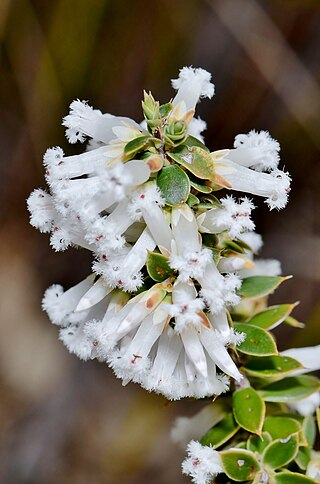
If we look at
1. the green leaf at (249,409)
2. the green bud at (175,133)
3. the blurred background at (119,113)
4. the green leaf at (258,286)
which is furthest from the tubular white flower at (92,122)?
the blurred background at (119,113)

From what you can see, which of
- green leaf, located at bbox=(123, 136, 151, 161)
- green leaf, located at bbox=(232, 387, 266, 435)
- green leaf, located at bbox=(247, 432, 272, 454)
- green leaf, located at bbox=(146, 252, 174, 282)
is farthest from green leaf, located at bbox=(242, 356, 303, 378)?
green leaf, located at bbox=(123, 136, 151, 161)

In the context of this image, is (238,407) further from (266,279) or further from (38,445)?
(38,445)

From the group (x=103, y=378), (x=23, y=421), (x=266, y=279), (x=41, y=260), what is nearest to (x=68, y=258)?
(x=41, y=260)

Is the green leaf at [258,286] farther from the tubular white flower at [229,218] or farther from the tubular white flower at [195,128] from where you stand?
the tubular white flower at [195,128]

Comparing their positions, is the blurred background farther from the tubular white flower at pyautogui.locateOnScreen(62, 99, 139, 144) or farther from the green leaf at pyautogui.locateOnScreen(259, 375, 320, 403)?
the tubular white flower at pyautogui.locateOnScreen(62, 99, 139, 144)

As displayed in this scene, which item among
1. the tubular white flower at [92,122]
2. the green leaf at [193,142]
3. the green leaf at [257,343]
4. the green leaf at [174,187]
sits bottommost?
the green leaf at [257,343]

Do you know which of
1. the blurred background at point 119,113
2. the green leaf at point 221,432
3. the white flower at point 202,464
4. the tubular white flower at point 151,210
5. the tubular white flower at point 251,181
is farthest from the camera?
the blurred background at point 119,113
